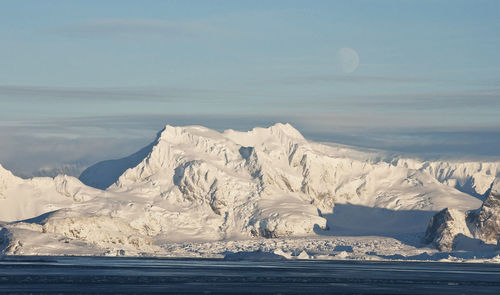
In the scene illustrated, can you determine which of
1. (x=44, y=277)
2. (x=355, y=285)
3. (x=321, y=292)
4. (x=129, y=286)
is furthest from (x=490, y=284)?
(x=44, y=277)

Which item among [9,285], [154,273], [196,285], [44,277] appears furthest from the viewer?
[154,273]

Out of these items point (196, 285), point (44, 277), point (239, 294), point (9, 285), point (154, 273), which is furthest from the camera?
point (154, 273)

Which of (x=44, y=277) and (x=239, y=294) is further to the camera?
(x=44, y=277)

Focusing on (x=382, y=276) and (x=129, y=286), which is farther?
(x=382, y=276)

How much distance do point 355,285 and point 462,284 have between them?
2240 cm

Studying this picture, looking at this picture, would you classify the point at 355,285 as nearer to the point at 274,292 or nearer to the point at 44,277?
the point at 274,292

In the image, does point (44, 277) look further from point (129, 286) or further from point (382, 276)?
point (382, 276)

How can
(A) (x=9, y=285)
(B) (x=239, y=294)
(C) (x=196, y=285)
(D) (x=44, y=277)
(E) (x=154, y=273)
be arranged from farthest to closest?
(E) (x=154, y=273)
(D) (x=44, y=277)
(C) (x=196, y=285)
(A) (x=9, y=285)
(B) (x=239, y=294)

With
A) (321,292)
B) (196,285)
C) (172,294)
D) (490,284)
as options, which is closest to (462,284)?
(490,284)

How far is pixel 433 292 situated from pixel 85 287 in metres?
54.6

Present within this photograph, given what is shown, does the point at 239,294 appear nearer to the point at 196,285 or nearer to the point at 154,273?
the point at 196,285

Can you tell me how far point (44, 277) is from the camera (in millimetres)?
168500

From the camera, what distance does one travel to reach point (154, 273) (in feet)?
624

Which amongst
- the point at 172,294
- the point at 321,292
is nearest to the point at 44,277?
the point at 172,294
